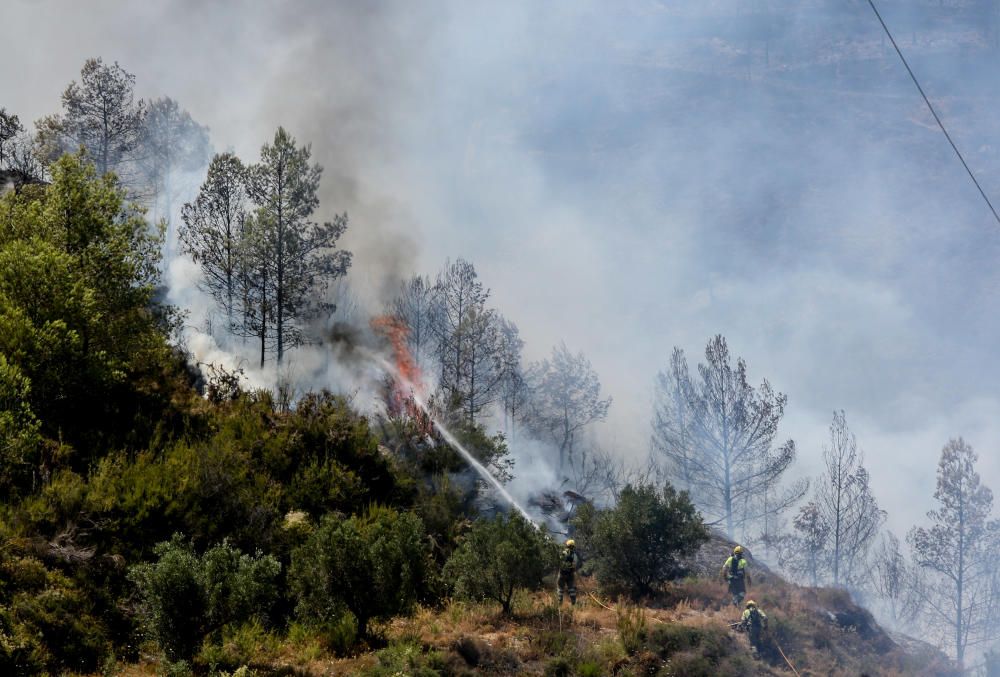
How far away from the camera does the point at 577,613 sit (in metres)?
14.8

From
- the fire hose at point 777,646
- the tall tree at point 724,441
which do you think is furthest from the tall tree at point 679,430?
the fire hose at point 777,646

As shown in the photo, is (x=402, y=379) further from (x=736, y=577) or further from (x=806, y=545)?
(x=806, y=545)

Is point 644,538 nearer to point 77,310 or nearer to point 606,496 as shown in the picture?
point 77,310

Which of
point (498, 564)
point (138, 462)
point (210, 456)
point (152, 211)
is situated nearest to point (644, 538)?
point (498, 564)

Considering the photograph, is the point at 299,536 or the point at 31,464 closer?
the point at 31,464

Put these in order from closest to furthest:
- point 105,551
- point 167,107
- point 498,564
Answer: point 105,551, point 498,564, point 167,107

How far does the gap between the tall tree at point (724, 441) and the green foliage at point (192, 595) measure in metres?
32.2

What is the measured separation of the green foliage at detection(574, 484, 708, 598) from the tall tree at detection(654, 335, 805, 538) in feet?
66.6

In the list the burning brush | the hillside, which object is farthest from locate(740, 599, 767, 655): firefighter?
the burning brush

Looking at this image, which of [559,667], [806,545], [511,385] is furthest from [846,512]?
[559,667]

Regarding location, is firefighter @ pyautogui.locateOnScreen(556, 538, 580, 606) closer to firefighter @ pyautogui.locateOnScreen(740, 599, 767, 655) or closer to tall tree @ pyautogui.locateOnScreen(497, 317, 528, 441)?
firefighter @ pyautogui.locateOnScreen(740, 599, 767, 655)

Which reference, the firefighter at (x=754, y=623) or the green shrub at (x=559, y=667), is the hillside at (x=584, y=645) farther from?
the firefighter at (x=754, y=623)

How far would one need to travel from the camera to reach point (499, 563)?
1380 centimetres

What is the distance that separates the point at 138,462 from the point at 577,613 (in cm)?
969
